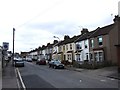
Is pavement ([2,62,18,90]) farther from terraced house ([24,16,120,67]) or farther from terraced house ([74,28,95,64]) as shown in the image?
terraced house ([74,28,95,64])

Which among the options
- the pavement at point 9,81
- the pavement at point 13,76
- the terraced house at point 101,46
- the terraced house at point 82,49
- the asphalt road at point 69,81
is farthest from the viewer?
the terraced house at point 82,49

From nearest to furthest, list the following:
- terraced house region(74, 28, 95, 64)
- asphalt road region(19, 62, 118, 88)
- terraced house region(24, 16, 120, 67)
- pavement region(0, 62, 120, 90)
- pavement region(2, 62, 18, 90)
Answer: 1. pavement region(2, 62, 18, 90)
2. asphalt road region(19, 62, 118, 88)
3. pavement region(0, 62, 120, 90)
4. terraced house region(24, 16, 120, 67)
5. terraced house region(74, 28, 95, 64)

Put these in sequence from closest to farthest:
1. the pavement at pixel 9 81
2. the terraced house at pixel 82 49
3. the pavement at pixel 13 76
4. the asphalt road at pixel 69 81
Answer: the pavement at pixel 9 81 < the asphalt road at pixel 69 81 < the pavement at pixel 13 76 < the terraced house at pixel 82 49

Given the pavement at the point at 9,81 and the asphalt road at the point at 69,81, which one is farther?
the asphalt road at the point at 69,81

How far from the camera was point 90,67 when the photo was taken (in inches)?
1480

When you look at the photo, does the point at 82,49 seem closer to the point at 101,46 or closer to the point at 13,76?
the point at 101,46

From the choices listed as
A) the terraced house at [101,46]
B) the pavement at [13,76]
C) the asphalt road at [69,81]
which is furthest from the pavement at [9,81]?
the terraced house at [101,46]

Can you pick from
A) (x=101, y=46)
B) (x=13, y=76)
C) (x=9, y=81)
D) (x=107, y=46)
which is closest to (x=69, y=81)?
(x=9, y=81)

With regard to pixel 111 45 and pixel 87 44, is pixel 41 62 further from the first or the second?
pixel 111 45

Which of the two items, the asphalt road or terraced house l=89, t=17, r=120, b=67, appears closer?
the asphalt road

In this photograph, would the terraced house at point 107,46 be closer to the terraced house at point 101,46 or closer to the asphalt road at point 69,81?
the terraced house at point 101,46

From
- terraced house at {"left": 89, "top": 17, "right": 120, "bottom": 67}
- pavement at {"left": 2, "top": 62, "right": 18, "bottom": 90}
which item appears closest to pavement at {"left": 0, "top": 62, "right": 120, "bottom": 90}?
pavement at {"left": 2, "top": 62, "right": 18, "bottom": 90}

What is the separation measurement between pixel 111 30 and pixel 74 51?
700 inches

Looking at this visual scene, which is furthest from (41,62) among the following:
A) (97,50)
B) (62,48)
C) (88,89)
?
(88,89)
